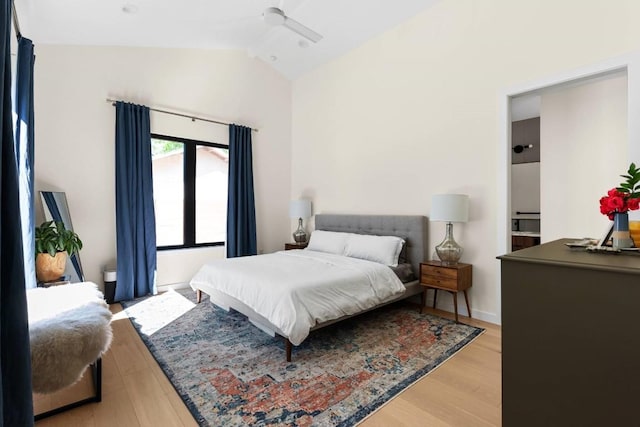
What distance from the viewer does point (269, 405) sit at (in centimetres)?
179

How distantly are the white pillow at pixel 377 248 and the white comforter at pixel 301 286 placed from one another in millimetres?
251

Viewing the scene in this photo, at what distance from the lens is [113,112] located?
12.5 ft

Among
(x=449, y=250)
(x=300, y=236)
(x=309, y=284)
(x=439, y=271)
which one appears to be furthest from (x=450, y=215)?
(x=300, y=236)

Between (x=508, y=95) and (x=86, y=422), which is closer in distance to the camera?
(x=86, y=422)

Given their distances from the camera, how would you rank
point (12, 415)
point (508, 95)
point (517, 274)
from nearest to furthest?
point (12, 415) → point (517, 274) → point (508, 95)

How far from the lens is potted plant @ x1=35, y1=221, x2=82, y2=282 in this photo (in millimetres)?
2914

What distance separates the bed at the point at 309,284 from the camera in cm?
234

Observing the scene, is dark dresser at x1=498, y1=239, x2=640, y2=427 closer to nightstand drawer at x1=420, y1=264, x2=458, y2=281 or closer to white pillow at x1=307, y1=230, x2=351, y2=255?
nightstand drawer at x1=420, y1=264, x2=458, y2=281

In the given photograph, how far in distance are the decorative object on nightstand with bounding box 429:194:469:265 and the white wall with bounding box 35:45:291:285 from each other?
308cm

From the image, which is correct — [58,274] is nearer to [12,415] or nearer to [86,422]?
[86,422]

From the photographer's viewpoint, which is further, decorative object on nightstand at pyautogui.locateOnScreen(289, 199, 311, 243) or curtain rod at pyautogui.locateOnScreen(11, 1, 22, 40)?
decorative object on nightstand at pyautogui.locateOnScreen(289, 199, 311, 243)

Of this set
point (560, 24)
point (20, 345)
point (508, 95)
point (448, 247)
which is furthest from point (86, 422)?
point (560, 24)

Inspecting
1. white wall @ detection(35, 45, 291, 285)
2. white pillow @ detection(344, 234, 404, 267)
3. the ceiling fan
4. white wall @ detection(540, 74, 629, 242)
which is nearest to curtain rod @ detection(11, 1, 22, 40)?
white wall @ detection(35, 45, 291, 285)

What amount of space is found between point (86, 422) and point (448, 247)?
3156 millimetres
